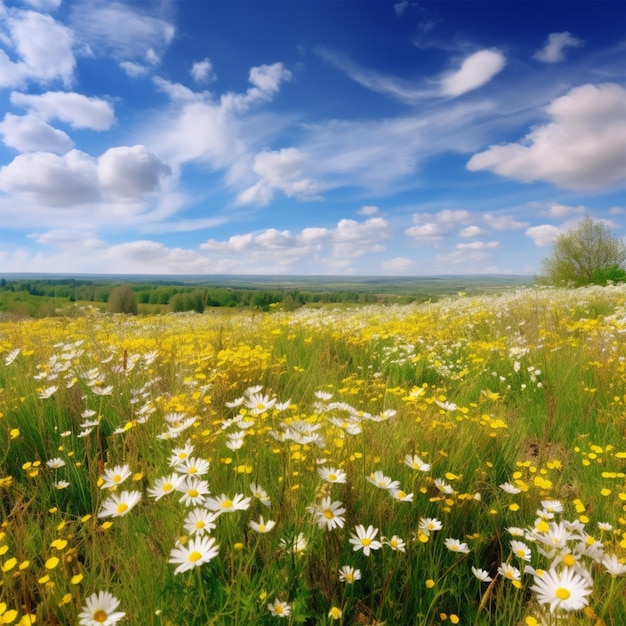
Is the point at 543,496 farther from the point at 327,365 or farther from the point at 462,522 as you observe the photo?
the point at 327,365

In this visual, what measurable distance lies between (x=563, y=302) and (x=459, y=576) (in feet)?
30.3

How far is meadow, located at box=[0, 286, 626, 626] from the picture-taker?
147 centimetres

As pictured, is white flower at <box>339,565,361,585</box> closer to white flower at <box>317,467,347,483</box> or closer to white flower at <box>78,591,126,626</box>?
white flower at <box>317,467,347,483</box>

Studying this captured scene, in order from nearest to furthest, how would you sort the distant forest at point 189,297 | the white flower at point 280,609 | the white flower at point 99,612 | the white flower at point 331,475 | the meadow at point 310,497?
the white flower at point 99,612
the white flower at point 280,609
the meadow at point 310,497
the white flower at point 331,475
the distant forest at point 189,297

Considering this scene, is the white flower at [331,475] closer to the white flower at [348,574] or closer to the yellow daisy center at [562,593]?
the white flower at [348,574]

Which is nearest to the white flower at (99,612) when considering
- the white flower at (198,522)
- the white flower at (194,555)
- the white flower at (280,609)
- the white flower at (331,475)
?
the white flower at (194,555)

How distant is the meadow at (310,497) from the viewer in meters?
1.47

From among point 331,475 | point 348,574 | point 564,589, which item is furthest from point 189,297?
point 564,589

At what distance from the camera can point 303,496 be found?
6.48 feet

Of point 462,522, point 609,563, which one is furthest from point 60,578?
point 609,563

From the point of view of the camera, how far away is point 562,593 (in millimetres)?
1232

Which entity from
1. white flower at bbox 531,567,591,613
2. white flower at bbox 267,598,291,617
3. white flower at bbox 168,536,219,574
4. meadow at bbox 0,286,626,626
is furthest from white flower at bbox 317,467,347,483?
white flower at bbox 531,567,591,613

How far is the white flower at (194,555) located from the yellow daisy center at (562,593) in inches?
40.4

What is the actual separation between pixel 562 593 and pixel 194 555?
1.12 metres
